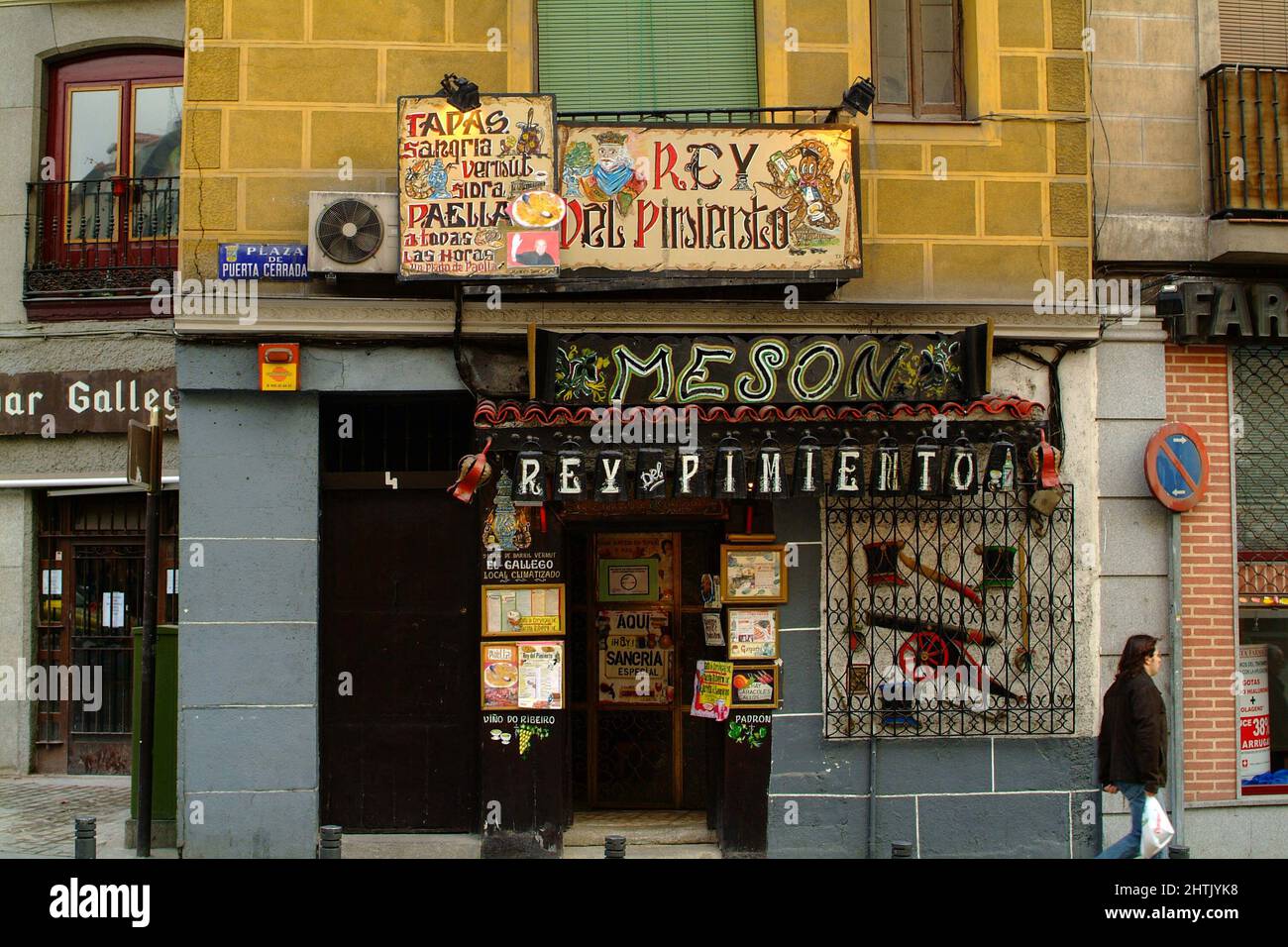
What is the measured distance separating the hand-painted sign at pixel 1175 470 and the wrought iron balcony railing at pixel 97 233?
31.4ft

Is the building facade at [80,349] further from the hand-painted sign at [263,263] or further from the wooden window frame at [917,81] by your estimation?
the wooden window frame at [917,81]

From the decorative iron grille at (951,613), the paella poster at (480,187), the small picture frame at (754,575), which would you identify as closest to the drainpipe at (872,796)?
the decorative iron grille at (951,613)

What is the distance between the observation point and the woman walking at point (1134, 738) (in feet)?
26.7

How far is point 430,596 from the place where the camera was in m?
10.3

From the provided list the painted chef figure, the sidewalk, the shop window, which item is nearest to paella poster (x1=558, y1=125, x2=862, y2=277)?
the painted chef figure

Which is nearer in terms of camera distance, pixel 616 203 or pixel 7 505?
pixel 616 203

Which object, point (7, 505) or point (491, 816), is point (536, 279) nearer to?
point (491, 816)

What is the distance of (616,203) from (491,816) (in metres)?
4.75

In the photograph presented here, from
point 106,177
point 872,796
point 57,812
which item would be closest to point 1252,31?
point 872,796

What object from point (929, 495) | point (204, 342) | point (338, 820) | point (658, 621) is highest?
point (204, 342)

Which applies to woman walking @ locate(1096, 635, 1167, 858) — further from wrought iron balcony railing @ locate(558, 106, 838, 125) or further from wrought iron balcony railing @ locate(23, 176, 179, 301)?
wrought iron balcony railing @ locate(23, 176, 179, 301)

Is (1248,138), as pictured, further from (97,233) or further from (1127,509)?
(97,233)

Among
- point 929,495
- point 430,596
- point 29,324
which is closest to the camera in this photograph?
point 929,495

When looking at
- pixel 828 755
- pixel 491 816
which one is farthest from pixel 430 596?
pixel 828 755
